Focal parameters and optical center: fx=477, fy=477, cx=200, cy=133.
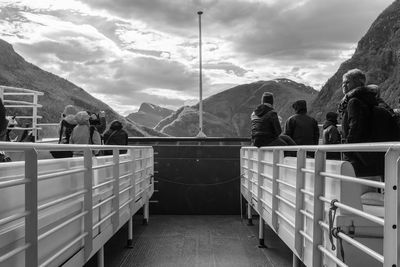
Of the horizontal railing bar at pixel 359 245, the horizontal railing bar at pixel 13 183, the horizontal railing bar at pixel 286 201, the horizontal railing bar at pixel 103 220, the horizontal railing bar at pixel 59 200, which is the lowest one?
the horizontal railing bar at pixel 103 220

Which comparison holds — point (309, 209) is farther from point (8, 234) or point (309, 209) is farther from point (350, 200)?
point (8, 234)

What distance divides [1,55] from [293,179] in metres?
160

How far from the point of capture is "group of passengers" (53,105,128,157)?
6020mm

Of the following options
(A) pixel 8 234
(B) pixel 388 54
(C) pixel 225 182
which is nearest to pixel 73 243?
(A) pixel 8 234

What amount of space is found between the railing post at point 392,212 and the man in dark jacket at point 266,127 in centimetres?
405

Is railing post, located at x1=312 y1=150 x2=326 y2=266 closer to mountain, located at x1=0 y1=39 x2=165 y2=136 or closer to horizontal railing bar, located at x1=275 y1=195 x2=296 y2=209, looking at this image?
horizontal railing bar, located at x1=275 y1=195 x2=296 y2=209

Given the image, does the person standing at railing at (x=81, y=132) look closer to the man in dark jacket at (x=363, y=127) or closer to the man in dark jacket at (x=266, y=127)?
the man in dark jacket at (x=266, y=127)

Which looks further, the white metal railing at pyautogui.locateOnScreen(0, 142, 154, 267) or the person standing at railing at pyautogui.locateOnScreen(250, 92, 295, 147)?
the person standing at railing at pyautogui.locateOnScreen(250, 92, 295, 147)

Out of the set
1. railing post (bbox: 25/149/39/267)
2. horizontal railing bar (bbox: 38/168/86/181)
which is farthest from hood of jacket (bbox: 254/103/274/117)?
railing post (bbox: 25/149/39/267)

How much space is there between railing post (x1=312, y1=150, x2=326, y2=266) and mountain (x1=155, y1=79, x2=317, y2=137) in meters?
76.5

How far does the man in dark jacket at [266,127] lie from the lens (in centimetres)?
604

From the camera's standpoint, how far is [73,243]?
3.25 metres

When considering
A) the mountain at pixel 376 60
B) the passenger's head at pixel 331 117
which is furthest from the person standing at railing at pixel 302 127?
the mountain at pixel 376 60

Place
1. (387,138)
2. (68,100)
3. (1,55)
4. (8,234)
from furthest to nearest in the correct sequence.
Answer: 1. (1,55)
2. (68,100)
3. (387,138)
4. (8,234)
